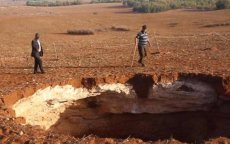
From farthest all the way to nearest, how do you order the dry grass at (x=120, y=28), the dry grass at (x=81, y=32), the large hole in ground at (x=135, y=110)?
the dry grass at (x=120, y=28) < the dry grass at (x=81, y=32) < the large hole in ground at (x=135, y=110)

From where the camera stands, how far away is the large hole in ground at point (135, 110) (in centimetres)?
1387

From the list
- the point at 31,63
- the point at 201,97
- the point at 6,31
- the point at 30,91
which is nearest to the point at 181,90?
the point at 201,97

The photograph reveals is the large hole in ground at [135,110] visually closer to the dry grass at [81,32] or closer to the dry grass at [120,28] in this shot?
the dry grass at [81,32]

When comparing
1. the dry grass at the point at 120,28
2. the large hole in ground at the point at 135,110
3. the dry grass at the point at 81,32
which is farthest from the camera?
the dry grass at the point at 120,28

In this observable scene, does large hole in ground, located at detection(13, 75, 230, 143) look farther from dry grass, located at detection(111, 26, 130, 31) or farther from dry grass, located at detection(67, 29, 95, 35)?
dry grass, located at detection(111, 26, 130, 31)

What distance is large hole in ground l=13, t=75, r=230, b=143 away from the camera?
45.5 feet

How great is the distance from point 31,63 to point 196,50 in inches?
293

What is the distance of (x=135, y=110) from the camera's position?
1505 centimetres

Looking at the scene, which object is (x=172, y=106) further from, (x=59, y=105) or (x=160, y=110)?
(x=59, y=105)

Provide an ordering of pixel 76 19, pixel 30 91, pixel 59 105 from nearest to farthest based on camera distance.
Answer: pixel 30 91 < pixel 59 105 < pixel 76 19

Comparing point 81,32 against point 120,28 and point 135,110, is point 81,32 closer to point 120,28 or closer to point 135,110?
point 120,28

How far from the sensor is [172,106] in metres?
14.9

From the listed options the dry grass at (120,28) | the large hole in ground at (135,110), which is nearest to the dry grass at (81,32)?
the dry grass at (120,28)

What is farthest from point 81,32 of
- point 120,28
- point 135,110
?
point 135,110
